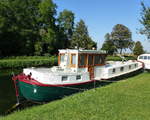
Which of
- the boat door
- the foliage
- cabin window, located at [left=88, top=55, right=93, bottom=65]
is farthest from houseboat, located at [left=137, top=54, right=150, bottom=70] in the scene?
the foliage

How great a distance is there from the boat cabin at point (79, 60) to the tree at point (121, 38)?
242 ft

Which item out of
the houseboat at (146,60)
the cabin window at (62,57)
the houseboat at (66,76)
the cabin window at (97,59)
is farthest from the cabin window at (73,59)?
the houseboat at (146,60)

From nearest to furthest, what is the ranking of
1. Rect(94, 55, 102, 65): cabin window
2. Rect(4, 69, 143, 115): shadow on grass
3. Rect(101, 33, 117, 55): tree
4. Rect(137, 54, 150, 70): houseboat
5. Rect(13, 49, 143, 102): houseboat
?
Rect(4, 69, 143, 115): shadow on grass, Rect(13, 49, 143, 102): houseboat, Rect(94, 55, 102, 65): cabin window, Rect(137, 54, 150, 70): houseboat, Rect(101, 33, 117, 55): tree

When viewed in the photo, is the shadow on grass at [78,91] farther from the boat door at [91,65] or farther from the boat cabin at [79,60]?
the boat cabin at [79,60]

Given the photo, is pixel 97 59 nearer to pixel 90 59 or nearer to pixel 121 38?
pixel 90 59

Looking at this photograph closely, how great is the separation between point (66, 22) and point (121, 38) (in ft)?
109

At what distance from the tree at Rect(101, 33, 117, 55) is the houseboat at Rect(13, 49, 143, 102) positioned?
202 ft

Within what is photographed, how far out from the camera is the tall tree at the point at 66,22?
6242 centimetres

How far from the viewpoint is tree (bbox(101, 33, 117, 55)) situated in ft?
264

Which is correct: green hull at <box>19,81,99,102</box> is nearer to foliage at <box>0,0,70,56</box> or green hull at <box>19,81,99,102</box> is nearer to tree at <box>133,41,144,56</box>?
foliage at <box>0,0,70,56</box>

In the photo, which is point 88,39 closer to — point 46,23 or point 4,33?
point 46,23

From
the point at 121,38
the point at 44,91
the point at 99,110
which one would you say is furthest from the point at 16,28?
the point at 121,38

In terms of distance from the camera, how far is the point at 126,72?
2047 cm

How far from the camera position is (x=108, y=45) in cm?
8206
